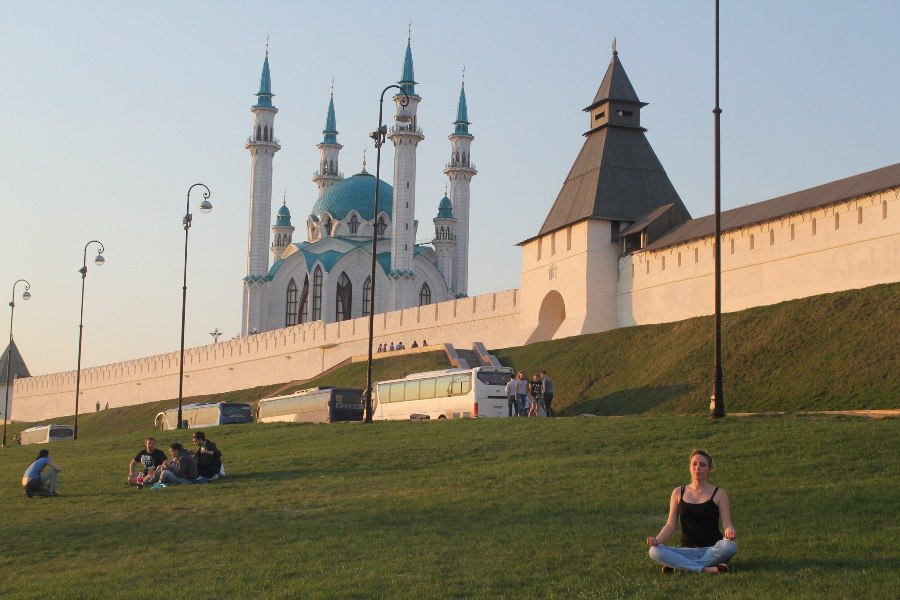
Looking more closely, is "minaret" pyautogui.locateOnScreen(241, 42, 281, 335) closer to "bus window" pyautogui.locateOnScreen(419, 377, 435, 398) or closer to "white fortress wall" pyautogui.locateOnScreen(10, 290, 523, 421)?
"white fortress wall" pyautogui.locateOnScreen(10, 290, 523, 421)

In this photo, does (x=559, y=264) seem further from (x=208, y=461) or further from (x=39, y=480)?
(x=39, y=480)

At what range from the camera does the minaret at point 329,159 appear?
326ft

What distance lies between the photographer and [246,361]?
72438 millimetres

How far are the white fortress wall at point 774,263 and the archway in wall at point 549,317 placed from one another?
396 cm

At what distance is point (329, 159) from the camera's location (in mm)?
99875

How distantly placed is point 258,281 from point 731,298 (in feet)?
172

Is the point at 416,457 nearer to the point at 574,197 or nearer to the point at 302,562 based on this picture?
the point at 302,562

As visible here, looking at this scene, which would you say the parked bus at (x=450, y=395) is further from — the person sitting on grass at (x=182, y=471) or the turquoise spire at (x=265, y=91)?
the turquoise spire at (x=265, y=91)

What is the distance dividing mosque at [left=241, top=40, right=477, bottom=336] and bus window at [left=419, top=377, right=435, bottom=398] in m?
41.8

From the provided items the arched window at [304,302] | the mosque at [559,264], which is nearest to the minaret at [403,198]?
the mosque at [559,264]

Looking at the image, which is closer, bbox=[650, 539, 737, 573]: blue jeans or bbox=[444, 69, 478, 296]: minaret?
bbox=[650, 539, 737, 573]: blue jeans

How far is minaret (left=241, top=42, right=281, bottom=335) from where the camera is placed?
84.6 meters

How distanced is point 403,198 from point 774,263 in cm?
4065

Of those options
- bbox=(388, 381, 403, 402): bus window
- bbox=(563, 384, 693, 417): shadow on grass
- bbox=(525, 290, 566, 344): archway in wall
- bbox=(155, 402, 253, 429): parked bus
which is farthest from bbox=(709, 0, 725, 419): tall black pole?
bbox=(525, 290, 566, 344): archway in wall
